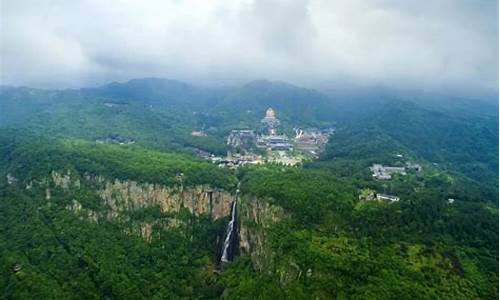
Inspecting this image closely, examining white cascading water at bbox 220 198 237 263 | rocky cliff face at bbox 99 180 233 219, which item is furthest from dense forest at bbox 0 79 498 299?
white cascading water at bbox 220 198 237 263

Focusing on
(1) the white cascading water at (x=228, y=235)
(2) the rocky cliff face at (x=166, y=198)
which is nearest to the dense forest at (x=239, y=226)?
(2) the rocky cliff face at (x=166, y=198)

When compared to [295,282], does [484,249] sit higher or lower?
higher

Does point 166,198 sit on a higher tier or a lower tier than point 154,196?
lower

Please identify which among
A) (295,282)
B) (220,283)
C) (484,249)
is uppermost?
(484,249)

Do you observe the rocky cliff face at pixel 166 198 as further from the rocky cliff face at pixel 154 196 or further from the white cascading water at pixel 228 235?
the white cascading water at pixel 228 235

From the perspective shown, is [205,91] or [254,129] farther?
[205,91]

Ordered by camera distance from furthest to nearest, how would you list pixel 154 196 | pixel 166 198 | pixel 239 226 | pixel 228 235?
pixel 154 196
pixel 166 198
pixel 228 235
pixel 239 226

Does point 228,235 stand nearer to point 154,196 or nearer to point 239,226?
point 239,226

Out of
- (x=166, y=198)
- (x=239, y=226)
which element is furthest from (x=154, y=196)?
(x=239, y=226)

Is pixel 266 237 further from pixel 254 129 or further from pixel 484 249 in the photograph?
pixel 254 129

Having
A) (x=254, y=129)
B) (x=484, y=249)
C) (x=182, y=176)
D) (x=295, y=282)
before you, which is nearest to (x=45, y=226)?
(x=182, y=176)
